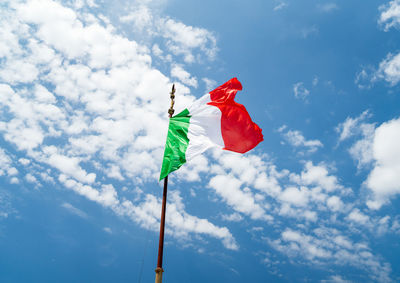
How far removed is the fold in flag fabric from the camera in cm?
1600

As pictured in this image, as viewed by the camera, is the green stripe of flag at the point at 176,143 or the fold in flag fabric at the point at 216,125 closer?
the green stripe of flag at the point at 176,143

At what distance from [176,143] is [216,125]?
2.91 m

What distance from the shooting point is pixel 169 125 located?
53.6ft

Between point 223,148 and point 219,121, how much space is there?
174cm

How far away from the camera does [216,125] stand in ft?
55.9

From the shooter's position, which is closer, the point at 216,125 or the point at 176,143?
the point at 176,143

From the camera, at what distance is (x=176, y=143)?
15.6 m

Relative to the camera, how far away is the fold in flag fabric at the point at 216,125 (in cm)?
1600

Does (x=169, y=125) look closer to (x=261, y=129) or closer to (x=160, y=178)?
(x=160, y=178)

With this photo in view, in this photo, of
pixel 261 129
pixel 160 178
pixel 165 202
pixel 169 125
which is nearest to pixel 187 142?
pixel 169 125

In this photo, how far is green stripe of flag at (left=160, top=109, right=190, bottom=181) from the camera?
48.3 feet

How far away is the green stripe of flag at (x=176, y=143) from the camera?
14.7m

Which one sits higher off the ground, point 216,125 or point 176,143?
point 216,125

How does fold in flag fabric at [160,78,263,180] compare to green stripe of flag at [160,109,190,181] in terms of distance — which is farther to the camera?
fold in flag fabric at [160,78,263,180]
